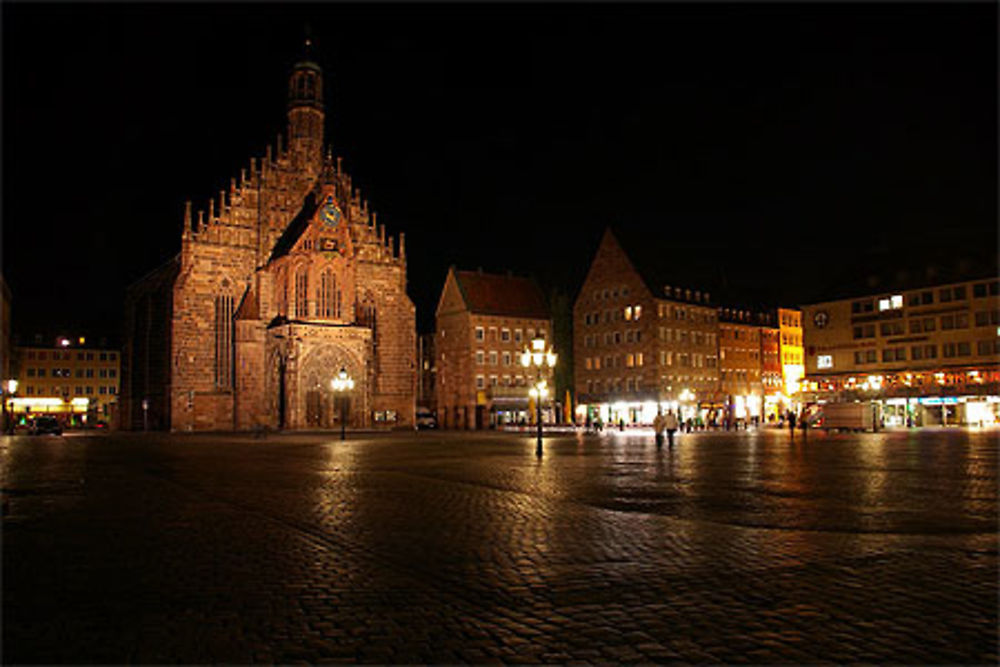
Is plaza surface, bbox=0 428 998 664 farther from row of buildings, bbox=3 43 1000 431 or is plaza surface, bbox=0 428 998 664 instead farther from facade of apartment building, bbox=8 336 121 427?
facade of apartment building, bbox=8 336 121 427

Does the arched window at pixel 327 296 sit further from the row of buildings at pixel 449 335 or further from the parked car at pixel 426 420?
the parked car at pixel 426 420

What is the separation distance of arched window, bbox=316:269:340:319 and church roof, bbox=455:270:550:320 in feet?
69.8

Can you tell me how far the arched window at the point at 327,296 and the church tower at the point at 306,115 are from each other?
12.2 metres

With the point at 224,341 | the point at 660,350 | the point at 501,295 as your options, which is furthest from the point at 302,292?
the point at 660,350

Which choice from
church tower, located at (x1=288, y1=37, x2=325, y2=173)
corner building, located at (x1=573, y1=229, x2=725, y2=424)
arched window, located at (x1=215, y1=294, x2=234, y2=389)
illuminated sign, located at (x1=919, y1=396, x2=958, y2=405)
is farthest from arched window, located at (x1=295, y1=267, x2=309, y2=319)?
illuminated sign, located at (x1=919, y1=396, x2=958, y2=405)

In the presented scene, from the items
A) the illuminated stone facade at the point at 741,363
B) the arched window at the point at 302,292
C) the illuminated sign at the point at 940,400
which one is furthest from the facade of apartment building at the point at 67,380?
the illuminated sign at the point at 940,400

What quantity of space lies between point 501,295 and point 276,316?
2954cm

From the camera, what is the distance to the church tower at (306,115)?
77188mm

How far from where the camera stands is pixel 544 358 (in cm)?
3594

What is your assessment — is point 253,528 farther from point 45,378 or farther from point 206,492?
point 45,378

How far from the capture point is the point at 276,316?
233 ft

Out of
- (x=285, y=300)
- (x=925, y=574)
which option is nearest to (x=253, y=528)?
(x=925, y=574)

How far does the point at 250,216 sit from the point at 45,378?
66047 mm

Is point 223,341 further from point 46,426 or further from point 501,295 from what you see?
point 501,295
